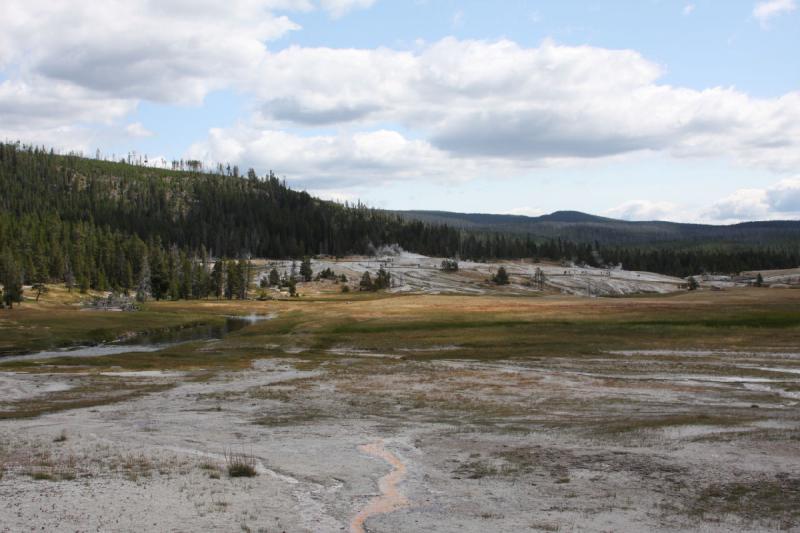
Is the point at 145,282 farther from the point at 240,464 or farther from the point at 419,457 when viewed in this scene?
the point at 240,464

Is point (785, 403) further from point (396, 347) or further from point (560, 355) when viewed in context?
point (396, 347)

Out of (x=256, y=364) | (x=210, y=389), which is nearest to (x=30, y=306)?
(x=256, y=364)

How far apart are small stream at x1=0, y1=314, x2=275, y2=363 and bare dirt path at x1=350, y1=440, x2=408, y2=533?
58.1 m

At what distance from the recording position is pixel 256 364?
6600 centimetres

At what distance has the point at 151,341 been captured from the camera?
304 feet

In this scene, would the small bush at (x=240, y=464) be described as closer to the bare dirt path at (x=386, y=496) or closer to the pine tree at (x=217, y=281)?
the bare dirt path at (x=386, y=496)

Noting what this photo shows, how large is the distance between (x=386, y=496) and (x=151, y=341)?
7930 centimetres

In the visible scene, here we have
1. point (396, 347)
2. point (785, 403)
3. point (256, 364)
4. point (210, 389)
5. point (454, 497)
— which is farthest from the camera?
point (396, 347)

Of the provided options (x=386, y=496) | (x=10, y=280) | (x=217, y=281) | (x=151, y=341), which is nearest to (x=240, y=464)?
(x=386, y=496)

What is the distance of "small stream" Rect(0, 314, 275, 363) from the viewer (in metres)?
75.8

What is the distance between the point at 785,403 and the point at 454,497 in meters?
26.5

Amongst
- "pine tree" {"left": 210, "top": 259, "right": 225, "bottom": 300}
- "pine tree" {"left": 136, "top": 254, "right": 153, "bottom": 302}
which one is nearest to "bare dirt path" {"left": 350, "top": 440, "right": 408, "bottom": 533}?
"pine tree" {"left": 136, "top": 254, "right": 153, "bottom": 302}

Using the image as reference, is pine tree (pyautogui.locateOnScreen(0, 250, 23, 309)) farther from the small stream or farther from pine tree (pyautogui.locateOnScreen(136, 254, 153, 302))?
the small stream

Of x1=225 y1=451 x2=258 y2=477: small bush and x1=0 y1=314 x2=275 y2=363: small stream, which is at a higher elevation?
x1=225 y1=451 x2=258 y2=477: small bush
